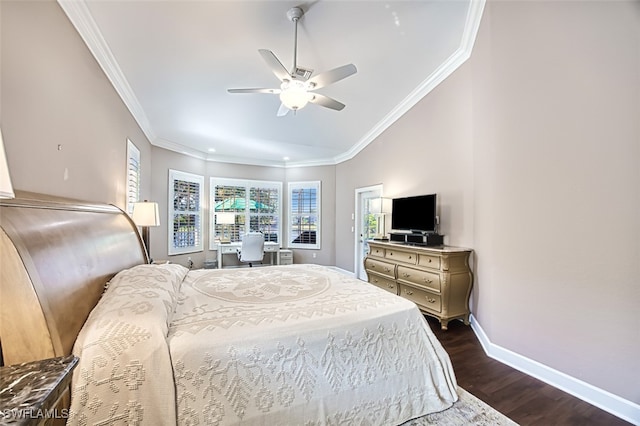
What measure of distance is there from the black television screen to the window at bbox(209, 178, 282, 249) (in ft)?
12.4

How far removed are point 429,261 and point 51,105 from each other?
140 inches

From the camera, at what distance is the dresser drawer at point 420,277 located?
3070 mm

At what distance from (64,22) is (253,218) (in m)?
5.28

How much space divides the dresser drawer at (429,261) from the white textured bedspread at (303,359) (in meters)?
Result: 1.38

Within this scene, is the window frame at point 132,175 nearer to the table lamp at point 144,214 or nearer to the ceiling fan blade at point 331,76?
the table lamp at point 144,214

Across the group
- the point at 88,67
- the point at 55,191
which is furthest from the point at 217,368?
the point at 88,67

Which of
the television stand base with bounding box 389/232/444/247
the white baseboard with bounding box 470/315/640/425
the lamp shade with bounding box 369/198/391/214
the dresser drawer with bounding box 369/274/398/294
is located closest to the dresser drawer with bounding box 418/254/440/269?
the television stand base with bounding box 389/232/444/247

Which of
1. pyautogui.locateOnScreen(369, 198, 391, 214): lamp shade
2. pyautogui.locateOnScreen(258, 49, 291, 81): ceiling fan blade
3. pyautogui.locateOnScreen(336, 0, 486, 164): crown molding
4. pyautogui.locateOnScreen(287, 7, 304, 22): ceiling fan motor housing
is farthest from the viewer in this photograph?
pyautogui.locateOnScreen(369, 198, 391, 214): lamp shade

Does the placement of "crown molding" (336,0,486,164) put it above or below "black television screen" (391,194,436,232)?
above

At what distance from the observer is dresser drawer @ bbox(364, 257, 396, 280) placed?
3.76 metres

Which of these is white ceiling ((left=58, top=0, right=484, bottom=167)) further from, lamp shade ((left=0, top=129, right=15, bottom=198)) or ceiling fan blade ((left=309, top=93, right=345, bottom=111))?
lamp shade ((left=0, top=129, right=15, bottom=198))

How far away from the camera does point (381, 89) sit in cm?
374

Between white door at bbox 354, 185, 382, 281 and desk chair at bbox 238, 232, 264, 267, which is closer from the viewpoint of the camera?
white door at bbox 354, 185, 382, 281

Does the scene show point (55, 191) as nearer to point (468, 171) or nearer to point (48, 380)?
point (48, 380)
